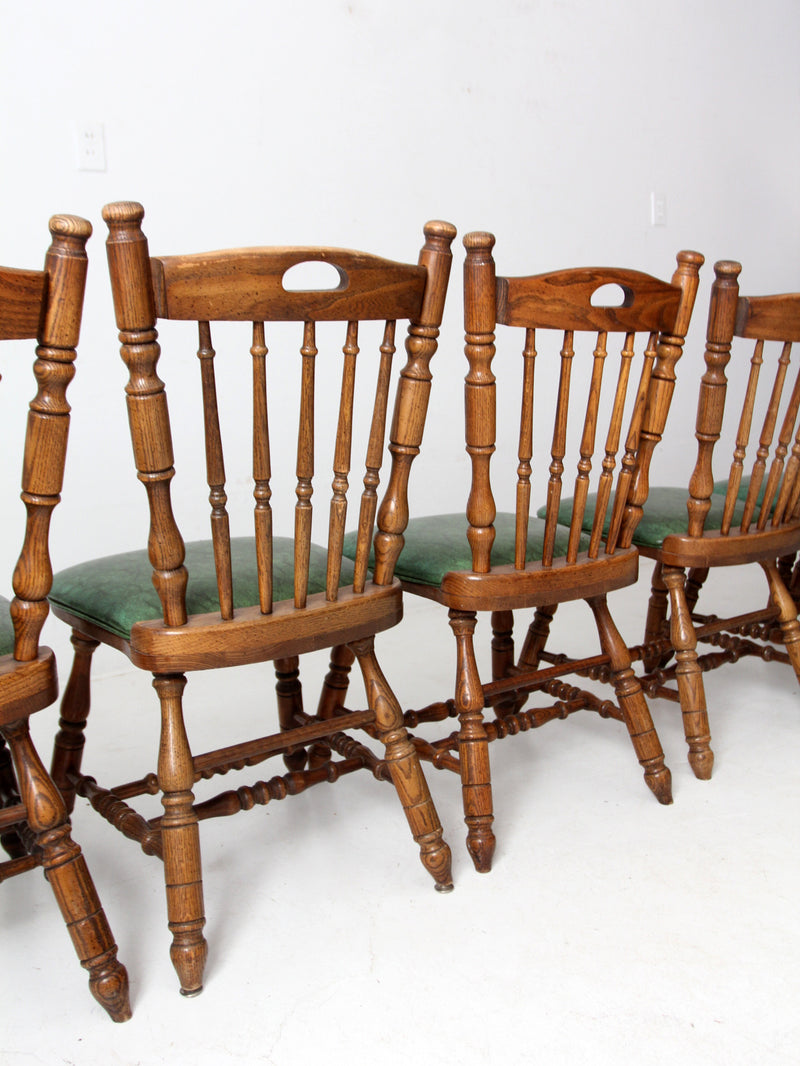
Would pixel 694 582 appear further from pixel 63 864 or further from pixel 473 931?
pixel 63 864

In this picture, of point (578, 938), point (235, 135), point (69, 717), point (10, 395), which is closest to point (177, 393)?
point (10, 395)

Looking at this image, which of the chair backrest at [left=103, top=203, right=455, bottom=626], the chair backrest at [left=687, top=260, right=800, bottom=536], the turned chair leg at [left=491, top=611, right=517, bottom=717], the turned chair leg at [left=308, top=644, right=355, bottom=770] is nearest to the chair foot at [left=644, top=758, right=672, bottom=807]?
the turned chair leg at [left=491, top=611, right=517, bottom=717]

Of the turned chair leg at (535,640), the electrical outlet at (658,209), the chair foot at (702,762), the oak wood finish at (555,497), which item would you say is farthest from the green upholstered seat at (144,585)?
the electrical outlet at (658,209)

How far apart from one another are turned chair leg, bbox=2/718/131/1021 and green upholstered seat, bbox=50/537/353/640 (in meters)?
0.19

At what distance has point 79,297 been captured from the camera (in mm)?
1062

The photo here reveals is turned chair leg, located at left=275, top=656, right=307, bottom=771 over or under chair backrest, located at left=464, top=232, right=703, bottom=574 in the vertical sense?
under

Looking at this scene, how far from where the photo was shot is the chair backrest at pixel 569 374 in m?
1.39

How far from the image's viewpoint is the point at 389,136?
9.10 ft

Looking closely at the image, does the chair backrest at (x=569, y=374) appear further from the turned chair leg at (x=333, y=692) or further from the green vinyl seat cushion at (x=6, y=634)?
the green vinyl seat cushion at (x=6, y=634)

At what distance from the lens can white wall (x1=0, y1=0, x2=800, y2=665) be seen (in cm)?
228

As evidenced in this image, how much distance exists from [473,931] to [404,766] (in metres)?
0.24

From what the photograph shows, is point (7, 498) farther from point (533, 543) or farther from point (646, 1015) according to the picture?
point (646, 1015)

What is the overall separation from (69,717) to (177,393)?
117 cm

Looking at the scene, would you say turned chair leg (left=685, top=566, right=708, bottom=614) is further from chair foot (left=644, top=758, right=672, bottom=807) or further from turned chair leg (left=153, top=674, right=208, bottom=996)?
turned chair leg (left=153, top=674, right=208, bottom=996)
